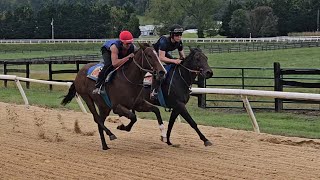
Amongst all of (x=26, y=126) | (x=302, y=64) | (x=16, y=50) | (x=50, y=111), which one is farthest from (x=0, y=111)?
(x=16, y=50)

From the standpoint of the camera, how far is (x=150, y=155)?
9.23m

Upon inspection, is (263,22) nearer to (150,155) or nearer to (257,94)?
(257,94)

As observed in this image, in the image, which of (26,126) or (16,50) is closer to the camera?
(26,126)

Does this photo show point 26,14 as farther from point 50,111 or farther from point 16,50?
point 50,111

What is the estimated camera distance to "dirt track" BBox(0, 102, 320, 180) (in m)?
7.77

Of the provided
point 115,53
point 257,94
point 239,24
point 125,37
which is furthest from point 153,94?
A: point 239,24

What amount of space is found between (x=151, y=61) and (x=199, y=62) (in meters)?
0.80

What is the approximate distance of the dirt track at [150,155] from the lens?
777 centimetres

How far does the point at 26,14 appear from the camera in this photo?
9688cm

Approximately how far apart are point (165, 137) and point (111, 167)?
209 centimetres

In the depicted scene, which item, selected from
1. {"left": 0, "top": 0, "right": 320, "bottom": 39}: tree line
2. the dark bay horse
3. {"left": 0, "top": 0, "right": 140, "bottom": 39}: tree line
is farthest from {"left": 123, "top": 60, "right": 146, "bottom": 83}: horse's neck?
{"left": 0, "top": 0, "right": 140, "bottom": 39}: tree line

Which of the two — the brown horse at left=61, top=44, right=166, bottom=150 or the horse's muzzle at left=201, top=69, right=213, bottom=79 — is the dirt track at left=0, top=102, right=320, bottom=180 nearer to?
the brown horse at left=61, top=44, right=166, bottom=150

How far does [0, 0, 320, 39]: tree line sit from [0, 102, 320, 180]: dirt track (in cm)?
7735

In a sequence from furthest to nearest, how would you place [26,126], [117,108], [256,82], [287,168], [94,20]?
[94,20] < [256,82] < [26,126] < [117,108] < [287,168]
